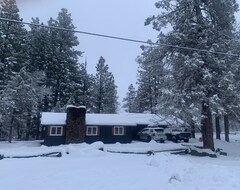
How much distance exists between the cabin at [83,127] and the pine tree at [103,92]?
1579cm

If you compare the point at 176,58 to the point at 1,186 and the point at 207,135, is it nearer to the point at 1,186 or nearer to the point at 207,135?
the point at 207,135

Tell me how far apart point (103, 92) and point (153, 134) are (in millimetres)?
21386

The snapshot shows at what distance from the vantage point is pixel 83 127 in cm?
3353

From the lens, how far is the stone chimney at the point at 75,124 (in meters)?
32.8

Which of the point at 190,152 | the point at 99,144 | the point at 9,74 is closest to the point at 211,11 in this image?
the point at 190,152

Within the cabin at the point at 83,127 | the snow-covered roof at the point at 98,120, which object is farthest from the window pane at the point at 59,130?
the snow-covered roof at the point at 98,120

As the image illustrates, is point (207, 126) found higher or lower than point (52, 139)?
higher

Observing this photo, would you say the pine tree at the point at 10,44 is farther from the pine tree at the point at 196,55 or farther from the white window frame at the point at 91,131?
the pine tree at the point at 196,55

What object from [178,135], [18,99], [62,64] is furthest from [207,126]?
[62,64]

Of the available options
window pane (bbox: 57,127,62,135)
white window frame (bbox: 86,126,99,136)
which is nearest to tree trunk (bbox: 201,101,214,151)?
white window frame (bbox: 86,126,99,136)

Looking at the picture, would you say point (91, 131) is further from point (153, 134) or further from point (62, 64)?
point (62, 64)

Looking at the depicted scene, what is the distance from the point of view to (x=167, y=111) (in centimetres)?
2023

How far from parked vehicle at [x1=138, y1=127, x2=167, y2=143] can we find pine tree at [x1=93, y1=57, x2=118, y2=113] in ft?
57.1

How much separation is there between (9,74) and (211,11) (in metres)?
28.0
